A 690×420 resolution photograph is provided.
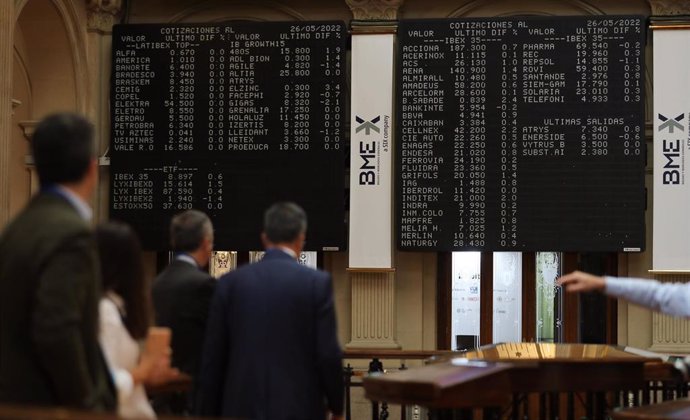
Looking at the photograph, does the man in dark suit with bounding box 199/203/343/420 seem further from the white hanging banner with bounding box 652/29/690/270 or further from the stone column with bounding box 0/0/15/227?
the white hanging banner with bounding box 652/29/690/270

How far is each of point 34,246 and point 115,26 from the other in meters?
8.51

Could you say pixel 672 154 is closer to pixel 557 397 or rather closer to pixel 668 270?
pixel 668 270

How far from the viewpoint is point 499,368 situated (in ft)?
16.7

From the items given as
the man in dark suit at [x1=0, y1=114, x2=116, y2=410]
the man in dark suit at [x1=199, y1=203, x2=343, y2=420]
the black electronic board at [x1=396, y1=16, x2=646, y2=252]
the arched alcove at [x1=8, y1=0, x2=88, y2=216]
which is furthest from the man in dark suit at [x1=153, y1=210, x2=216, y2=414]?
the arched alcove at [x1=8, y1=0, x2=88, y2=216]

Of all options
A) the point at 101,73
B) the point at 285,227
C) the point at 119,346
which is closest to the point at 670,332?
the point at 101,73

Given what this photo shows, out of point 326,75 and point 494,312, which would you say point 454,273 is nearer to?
point 494,312

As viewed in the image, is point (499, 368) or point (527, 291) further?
point (527, 291)

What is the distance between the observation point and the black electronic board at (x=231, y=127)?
10.7 m

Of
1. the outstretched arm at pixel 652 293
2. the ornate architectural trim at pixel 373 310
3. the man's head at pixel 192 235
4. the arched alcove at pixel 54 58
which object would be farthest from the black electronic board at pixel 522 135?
the outstretched arm at pixel 652 293

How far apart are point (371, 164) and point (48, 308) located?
26.3 ft

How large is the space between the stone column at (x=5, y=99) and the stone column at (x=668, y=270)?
577 cm

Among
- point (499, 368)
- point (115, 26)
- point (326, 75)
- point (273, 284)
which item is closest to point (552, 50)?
point (326, 75)

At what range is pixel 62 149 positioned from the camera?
3014 mm

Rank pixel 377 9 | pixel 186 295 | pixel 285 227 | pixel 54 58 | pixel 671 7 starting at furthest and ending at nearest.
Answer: pixel 54 58
pixel 377 9
pixel 671 7
pixel 186 295
pixel 285 227
